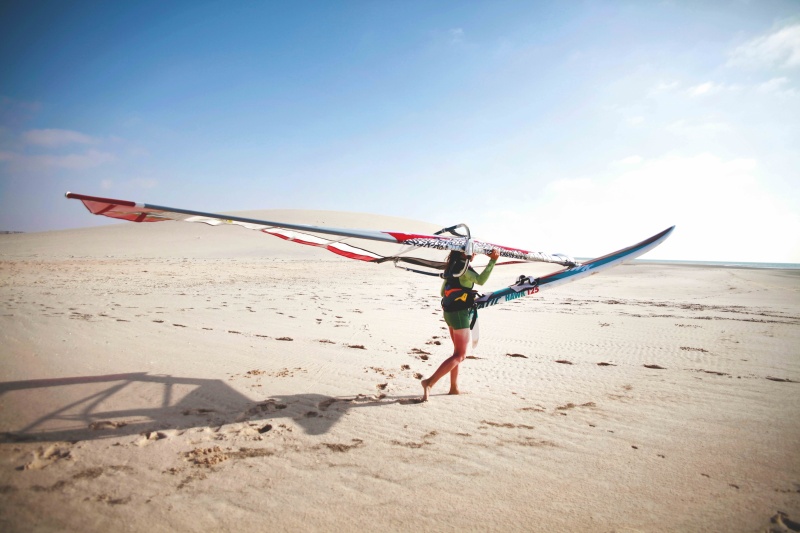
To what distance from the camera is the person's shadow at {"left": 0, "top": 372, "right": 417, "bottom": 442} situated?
358 cm

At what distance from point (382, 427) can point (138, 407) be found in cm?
285

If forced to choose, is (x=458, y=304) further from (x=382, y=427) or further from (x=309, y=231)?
(x=309, y=231)

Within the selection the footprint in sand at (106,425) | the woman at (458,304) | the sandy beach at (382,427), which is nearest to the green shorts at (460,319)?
the woman at (458,304)

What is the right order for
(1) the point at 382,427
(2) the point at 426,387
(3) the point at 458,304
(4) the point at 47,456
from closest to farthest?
(4) the point at 47,456 → (1) the point at 382,427 → (3) the point at 458,304 → (2) the point at 426,387

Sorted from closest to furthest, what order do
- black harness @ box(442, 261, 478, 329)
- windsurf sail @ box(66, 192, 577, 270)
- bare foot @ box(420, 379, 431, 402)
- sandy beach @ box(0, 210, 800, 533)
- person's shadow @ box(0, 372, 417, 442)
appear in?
1. sandy beach @ box(0, 210, 800, 533)
2. person's shadow @ box(0, 372, 417, 442)
3. windsurf sail @ box(66, 192, 577, 270)
4. black harness @ box(442, 261, 478, 329)
5. bare foot @ box(420, 379, 431, 402)

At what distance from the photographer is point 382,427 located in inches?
152

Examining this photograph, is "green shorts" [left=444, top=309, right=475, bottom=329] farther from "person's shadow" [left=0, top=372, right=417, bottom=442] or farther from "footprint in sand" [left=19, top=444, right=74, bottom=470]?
"footprint in sand" [left=19, top=444, right=74, bottom=470]

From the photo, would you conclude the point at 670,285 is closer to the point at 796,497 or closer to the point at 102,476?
the point at 796,497

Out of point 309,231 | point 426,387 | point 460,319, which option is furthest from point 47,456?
point 460,319

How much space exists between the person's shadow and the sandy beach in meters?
0.03

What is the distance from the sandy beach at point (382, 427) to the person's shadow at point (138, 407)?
3cm

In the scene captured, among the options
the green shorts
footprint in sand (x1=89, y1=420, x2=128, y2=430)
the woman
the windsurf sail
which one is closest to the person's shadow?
footprint in sand (x1=89, y1=420, x2=128, y2=430)

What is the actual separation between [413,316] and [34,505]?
8.17 m

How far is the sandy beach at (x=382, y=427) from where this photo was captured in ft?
8.75
